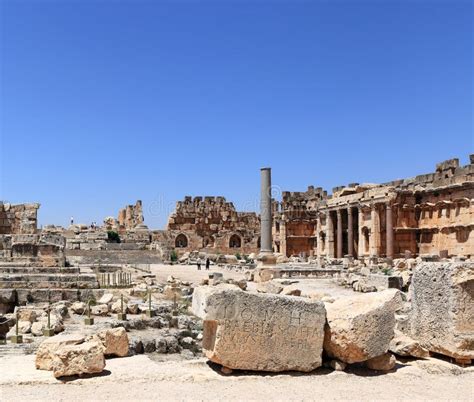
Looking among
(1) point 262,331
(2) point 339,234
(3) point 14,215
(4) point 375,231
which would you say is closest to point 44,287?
(1) point 262,331

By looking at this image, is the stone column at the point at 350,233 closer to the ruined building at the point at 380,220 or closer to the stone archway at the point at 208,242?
the ruined building at the point at 380,220

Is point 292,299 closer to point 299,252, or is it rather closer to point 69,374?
point 69,374

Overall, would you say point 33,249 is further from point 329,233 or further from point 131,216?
point 131,216

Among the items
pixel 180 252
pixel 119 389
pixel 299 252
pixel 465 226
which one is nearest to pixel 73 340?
pixel 119 389

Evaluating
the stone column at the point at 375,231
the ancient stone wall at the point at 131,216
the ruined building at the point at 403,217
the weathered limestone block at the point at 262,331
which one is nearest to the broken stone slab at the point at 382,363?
the weathered limestone block at the point at 262,331

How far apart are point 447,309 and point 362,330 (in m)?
1.21

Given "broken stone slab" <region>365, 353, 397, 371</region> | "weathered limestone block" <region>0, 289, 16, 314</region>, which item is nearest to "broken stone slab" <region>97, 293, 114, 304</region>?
"weathered limestone block" <region>0, 289, 16, 314</region>

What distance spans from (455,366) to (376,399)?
1589mm

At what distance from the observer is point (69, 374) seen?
5.97 metres

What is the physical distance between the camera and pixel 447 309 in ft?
21.8

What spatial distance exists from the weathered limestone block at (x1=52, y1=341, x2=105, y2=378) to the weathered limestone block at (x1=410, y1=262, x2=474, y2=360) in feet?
13.3

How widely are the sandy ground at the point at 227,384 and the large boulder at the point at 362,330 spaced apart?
0.26m

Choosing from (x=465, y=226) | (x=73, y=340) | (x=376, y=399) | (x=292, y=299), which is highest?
(x=465, y=226)

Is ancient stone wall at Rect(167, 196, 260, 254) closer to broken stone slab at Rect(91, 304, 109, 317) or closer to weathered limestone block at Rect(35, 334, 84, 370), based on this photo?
broken stone slab at Rect(91, 304, 109, 317)
